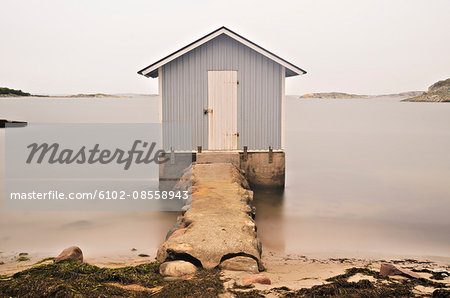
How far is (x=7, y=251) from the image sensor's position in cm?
953

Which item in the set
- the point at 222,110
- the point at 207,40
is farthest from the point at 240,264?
the point at 207,40

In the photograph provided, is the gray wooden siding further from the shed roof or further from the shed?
the shed roof

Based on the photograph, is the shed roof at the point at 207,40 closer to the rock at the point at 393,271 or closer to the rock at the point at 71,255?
the rock at the point at 71,255

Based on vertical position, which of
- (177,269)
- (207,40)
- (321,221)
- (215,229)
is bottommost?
(321,221)

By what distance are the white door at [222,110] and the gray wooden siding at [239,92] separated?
0.14 meters

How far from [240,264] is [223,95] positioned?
767 cm

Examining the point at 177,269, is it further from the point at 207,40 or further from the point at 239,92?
the point at 207,40

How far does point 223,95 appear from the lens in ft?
45.2

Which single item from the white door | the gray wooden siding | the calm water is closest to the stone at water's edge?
the calm water

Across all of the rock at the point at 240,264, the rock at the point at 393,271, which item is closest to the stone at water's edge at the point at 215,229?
the rock at the point at 240,264

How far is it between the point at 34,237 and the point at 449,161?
65.0 ft

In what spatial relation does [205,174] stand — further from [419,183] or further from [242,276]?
[419,183]

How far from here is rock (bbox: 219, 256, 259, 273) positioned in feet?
21.9

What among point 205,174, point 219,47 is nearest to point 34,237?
point 205,174
